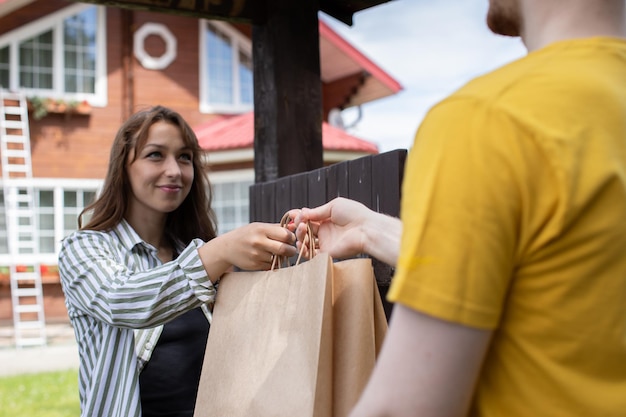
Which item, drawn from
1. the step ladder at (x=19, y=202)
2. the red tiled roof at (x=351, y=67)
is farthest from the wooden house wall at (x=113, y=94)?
the red tiled roof at (x=351, y=67)

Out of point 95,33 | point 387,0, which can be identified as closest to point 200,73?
point 95,33

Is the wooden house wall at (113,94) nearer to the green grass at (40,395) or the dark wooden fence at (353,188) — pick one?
the green grass at (40,395)

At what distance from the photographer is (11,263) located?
40.5ft

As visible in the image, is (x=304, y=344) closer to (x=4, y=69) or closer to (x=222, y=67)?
(x=4, y=69)

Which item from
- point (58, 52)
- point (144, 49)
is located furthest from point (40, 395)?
point (144, 49)

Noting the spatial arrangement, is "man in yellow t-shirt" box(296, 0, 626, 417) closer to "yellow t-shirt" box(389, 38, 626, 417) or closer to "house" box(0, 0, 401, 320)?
"yellow t-shirt" box(389, 38, 626, 417)

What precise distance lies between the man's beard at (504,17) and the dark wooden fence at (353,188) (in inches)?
35.9

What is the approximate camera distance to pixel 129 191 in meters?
2.60

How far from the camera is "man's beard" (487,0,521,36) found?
983mm

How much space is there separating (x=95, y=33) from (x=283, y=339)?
12945 millimetres

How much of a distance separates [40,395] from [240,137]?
6.11 meters

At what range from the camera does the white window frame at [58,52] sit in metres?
12.6

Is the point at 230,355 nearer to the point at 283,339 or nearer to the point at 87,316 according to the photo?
the point at 283,339

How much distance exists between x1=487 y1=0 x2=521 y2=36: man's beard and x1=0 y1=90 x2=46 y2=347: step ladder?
12.0 meters
